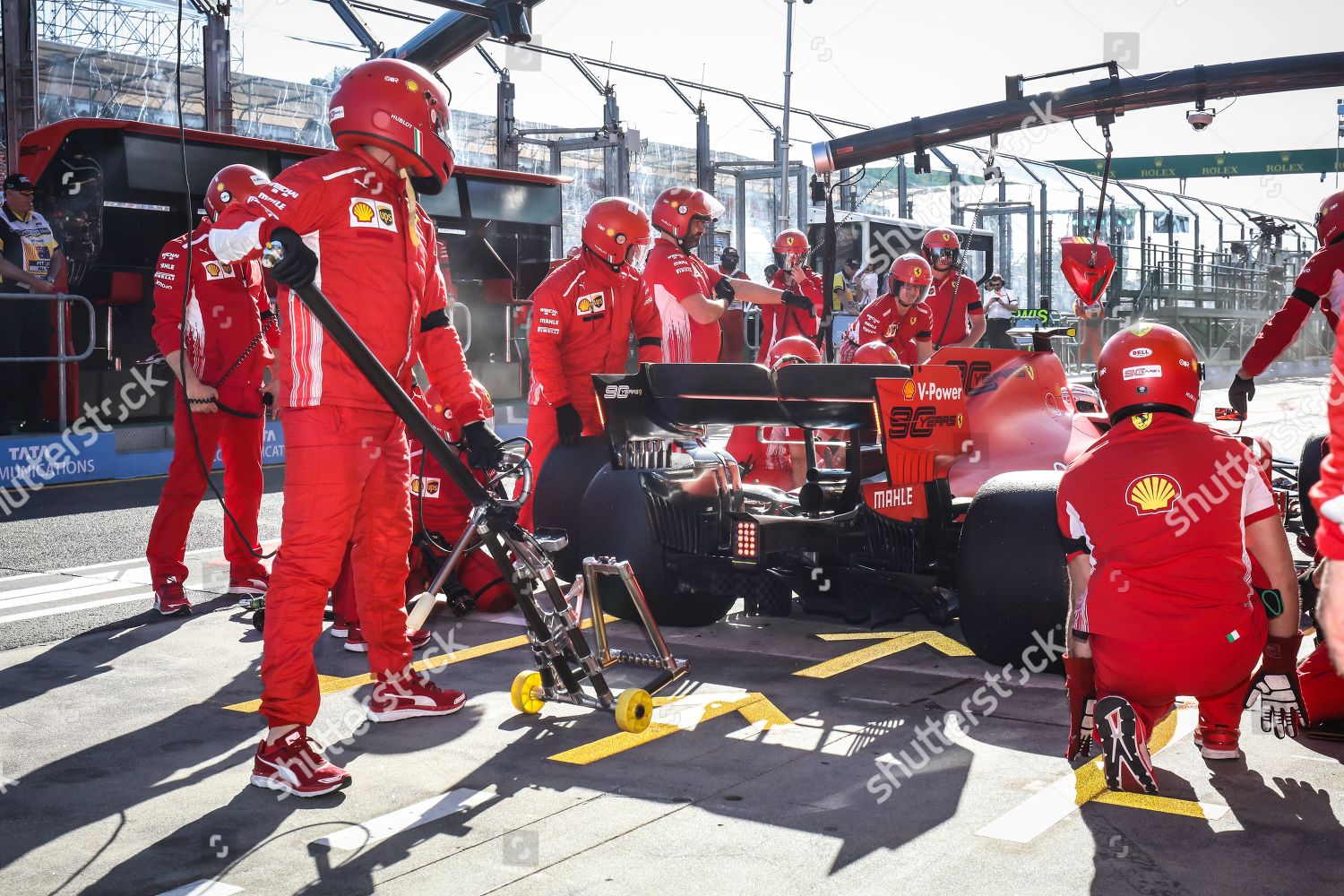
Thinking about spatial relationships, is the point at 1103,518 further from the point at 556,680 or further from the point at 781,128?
the point at 781,128

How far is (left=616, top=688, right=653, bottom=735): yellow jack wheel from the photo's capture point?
4.30m

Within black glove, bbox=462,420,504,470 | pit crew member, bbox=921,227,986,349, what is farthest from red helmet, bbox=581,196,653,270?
pit crew member, bbox=921,227,986,349

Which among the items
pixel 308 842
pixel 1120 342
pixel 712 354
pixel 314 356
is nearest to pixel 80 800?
pixel 308 842

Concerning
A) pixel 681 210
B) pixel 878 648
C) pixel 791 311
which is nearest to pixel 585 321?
pixel 681 210

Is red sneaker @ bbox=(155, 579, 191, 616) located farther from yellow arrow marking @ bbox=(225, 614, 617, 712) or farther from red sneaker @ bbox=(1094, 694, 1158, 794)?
red sneaker @ bbox=(1094, 694, 1158, 794)

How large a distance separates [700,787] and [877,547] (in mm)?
1871

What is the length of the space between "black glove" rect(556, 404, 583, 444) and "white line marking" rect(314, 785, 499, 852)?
2.93 meters

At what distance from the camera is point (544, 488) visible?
6504 mm

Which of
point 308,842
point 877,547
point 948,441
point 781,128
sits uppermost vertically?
point 781,128

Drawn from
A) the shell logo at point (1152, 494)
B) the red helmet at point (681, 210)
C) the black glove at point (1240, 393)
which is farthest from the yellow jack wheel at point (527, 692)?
the black glove at point (1240, 393)

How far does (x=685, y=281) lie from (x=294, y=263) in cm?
426

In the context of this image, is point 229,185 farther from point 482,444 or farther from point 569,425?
point 482,444

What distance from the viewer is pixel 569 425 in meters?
6.63

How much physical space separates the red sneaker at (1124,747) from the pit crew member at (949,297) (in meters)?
6.11
